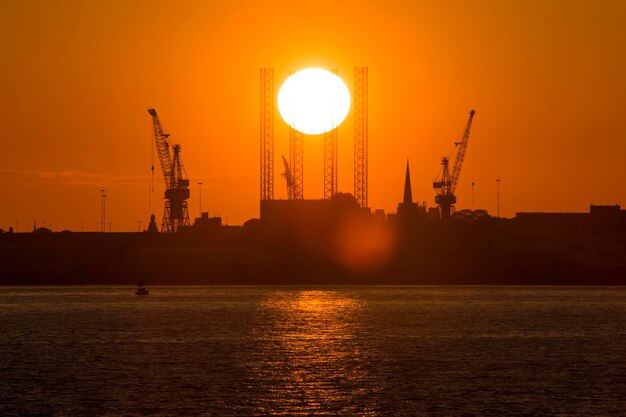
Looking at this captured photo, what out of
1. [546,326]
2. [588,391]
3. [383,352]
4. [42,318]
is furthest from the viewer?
[42,318]

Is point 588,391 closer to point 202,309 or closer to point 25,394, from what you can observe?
point 25,394

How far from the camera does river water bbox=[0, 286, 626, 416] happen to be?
7344cm

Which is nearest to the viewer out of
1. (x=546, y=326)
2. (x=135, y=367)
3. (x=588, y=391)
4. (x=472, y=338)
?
(x=588, y=391)

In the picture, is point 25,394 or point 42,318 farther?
point 42,318

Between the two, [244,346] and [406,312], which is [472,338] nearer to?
[244,346]

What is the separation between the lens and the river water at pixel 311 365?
241ft

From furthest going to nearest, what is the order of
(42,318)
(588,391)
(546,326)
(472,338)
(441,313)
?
(441,313)
(42,318)
(546,326)
(472,338)
(588,391)

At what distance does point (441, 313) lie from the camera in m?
170

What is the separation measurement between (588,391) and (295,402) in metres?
20.3

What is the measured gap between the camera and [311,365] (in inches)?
3679

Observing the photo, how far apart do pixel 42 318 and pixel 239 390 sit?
83.7 m

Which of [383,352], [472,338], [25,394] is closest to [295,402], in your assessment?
[25,394]

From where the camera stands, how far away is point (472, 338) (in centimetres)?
12181

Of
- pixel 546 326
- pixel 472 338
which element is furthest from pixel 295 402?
pixel 546 326
